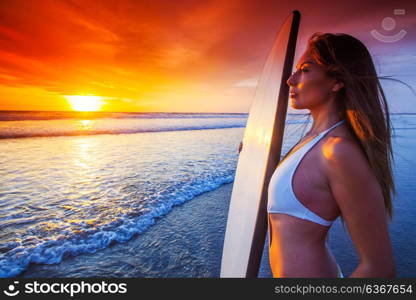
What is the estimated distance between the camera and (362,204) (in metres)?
0.83

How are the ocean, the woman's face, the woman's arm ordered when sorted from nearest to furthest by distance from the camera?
the woman's arm → the woman's face → the ocean

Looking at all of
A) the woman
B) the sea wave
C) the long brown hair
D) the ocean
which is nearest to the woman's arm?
the woman

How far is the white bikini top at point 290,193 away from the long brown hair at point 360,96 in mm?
89

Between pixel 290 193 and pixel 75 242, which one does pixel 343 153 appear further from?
pixel 75 242

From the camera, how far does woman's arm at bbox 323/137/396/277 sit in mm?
821

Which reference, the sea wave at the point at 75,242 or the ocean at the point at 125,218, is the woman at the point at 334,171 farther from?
the sea wave at the point at 75,242

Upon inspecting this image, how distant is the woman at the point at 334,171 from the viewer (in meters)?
0.84

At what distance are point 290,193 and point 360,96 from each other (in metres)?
0.52

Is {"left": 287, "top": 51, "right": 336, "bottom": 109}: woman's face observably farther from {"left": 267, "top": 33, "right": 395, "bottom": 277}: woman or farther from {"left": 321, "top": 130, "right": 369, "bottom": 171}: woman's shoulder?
{"left": 321, "top": 130, "right": 369, "bottom": 171}: woman's shoulder

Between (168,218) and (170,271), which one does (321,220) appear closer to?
(170,271)
